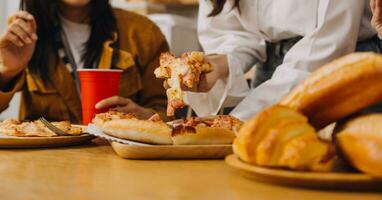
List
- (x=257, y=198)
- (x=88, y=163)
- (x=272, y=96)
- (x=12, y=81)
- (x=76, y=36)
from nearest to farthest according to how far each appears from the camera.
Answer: (x=257, y=198), (x=88, y=163), (x=272, y=96), (x=12, y=81), (x=76, y=36)

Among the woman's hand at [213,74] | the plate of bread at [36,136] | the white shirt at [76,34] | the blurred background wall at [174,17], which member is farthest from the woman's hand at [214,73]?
the blurred background wall at [174,17]

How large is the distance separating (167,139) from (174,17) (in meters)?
2.30

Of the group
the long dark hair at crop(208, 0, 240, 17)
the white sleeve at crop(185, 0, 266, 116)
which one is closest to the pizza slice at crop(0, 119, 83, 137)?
the white sleeve at crop(185, 0, 266, 116)

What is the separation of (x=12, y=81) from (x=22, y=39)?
0.30 metres

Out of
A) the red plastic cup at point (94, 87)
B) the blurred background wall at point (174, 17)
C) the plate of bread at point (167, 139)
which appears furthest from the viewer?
the blurred background wall at point (174, 17)

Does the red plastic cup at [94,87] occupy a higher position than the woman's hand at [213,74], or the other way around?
the woman's hand at [213,74]

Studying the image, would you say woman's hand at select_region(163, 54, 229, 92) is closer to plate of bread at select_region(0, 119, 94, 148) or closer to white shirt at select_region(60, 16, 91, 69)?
plate of bread at select_region(0, 119, 94, 148)

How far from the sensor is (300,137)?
0.58 metres

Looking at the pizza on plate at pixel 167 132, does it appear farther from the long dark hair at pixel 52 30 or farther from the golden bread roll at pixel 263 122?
the long dark hair at pixel 52 30

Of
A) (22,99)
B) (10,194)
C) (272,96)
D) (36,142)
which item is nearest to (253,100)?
(272,96)

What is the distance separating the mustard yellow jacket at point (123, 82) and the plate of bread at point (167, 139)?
966 millimetres

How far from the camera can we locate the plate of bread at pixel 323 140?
0.57m

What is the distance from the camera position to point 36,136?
3.28 feet

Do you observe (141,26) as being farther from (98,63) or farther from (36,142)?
(36,142)
